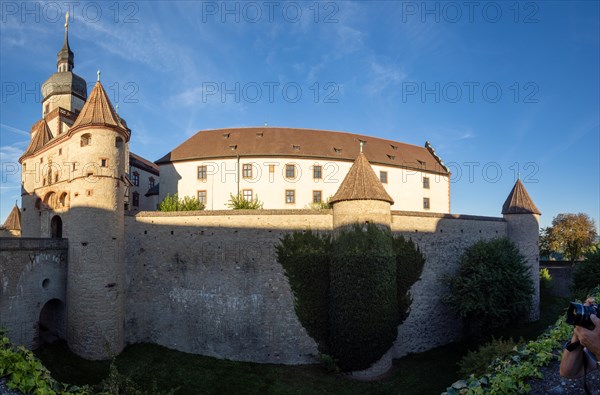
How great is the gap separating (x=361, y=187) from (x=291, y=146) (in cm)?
1652

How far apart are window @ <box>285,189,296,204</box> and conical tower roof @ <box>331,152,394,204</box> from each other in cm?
1383

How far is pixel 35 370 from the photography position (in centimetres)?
535

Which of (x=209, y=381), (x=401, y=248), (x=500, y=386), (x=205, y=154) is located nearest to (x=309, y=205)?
(x=205, y=154)

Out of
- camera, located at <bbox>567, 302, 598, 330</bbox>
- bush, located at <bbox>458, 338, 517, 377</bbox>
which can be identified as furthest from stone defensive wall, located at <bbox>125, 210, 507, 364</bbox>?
camera, located at <bbox>567, 302, 598, 330</bbox>

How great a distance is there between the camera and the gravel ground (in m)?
6.20

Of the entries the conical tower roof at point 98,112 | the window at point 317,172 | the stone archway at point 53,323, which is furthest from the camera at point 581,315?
the window at point 317,172

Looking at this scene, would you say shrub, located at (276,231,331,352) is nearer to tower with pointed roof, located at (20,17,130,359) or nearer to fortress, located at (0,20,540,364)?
fortress, located at (0,20,540,364)

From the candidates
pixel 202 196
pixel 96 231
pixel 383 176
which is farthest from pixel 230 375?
pixel 383 176

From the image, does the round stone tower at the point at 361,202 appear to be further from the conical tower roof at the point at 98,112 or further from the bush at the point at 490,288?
the conical tower roof at the point at 98,112

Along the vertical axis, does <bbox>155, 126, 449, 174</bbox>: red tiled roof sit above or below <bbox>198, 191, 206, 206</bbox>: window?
Result: above

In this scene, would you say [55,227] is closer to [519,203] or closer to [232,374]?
[232,374]

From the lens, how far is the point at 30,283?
721 inches

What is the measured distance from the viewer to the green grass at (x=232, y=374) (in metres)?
16.5

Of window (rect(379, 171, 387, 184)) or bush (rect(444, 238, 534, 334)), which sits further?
window (rect(379, 171, 387, 184))
